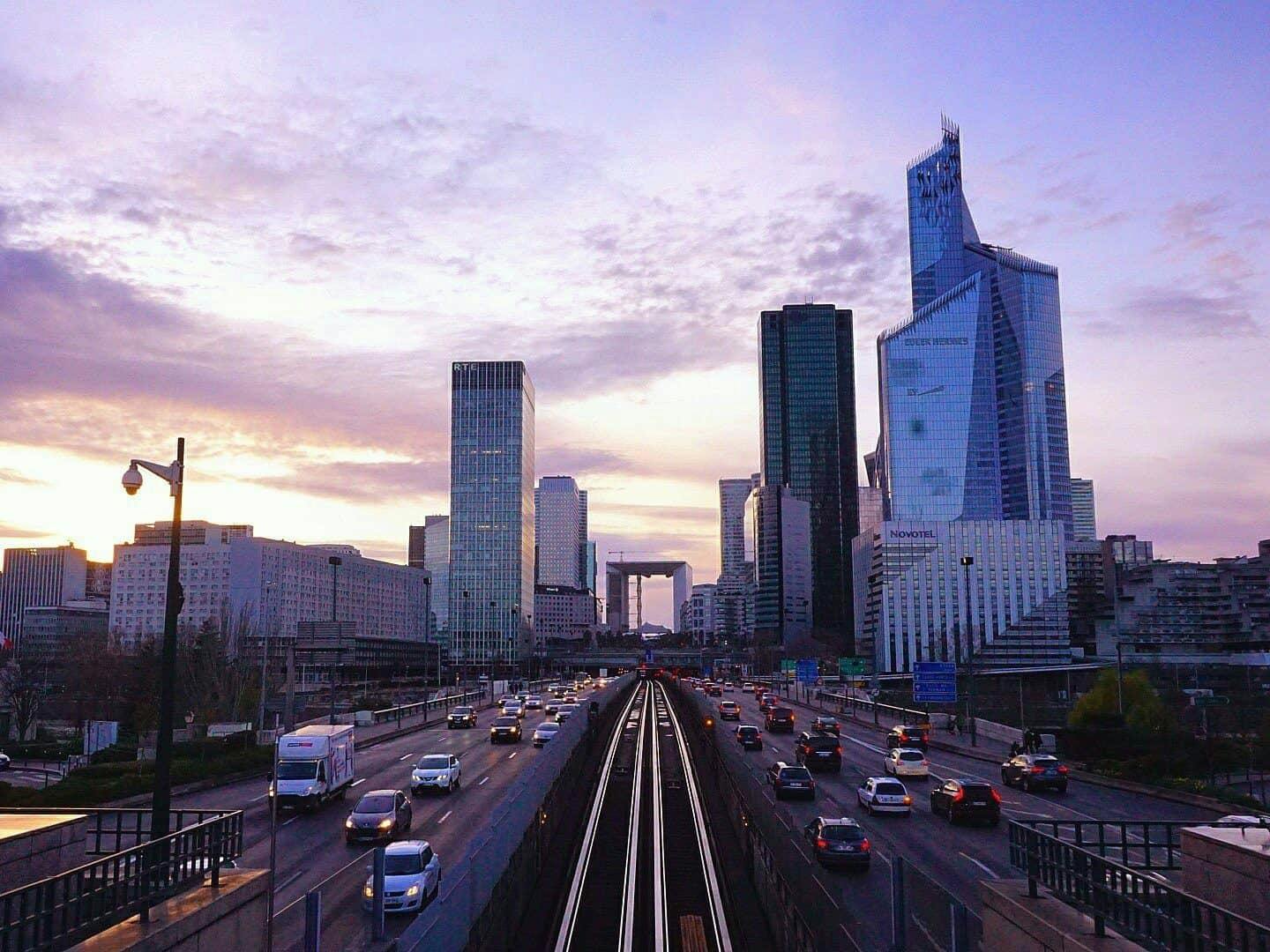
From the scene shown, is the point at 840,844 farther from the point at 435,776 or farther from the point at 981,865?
the point at 435,776

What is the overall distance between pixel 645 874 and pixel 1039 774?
67.8 ft

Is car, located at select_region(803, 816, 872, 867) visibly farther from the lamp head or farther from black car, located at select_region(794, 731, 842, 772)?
black car, located at select_region(794, 731, 842, 772)

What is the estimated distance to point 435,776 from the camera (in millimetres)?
44312

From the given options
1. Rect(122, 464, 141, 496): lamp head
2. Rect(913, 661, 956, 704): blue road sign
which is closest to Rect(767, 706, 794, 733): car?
Rect(913, 661, 956, 704): blue road sign

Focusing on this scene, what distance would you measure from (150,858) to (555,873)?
2533cm

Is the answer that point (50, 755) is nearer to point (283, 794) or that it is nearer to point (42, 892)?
point (283, 794)

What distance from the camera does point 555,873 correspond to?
1389 inches

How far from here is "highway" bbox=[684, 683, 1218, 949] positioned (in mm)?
23984

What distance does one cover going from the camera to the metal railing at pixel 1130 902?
910cm

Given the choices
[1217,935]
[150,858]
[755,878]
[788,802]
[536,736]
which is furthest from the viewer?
[536,736]

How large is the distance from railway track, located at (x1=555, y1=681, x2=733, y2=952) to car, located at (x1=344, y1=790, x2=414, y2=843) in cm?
599

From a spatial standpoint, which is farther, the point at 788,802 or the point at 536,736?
the point at 536,736

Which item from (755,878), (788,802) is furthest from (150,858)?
(788,802)

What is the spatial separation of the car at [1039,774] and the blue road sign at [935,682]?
1948 centimetres
